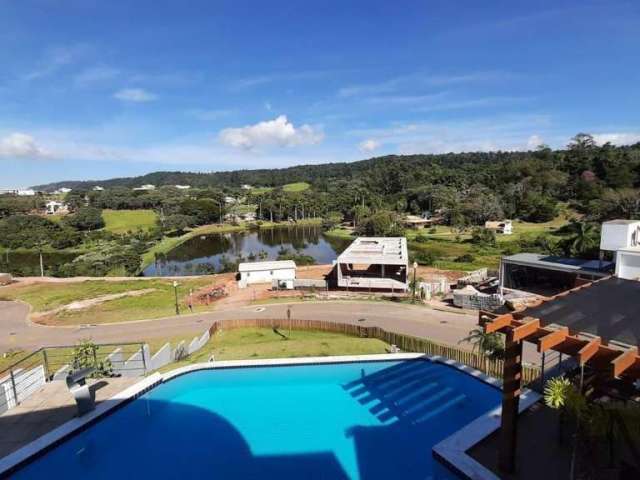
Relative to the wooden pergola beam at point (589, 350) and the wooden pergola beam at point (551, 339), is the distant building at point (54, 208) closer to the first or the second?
the wooden pergola beam at point (551, 339)

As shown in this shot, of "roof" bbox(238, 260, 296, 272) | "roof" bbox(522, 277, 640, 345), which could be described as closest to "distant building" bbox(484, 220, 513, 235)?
"roof" bbox(238, 260, 296, 272)

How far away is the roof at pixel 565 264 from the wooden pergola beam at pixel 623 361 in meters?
17.7

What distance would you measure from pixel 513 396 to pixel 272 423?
22.9ft

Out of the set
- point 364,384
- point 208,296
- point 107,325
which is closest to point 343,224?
point 208,296

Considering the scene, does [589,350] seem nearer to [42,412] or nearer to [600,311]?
[600,311]

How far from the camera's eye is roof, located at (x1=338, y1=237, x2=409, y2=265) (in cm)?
2776

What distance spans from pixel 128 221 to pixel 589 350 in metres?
91.6

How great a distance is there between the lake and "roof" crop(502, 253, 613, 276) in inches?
1075

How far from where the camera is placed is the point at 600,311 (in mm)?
7875

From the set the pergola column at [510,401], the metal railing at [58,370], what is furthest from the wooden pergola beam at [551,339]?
the metal railing at [58,370]

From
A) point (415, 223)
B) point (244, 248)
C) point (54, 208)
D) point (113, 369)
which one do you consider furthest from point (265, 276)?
point (54, 208)

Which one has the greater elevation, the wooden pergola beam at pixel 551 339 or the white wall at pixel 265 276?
the wooden pergola beam at pixel 551 339

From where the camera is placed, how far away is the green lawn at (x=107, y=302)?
25.0m

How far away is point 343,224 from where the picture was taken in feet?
277
